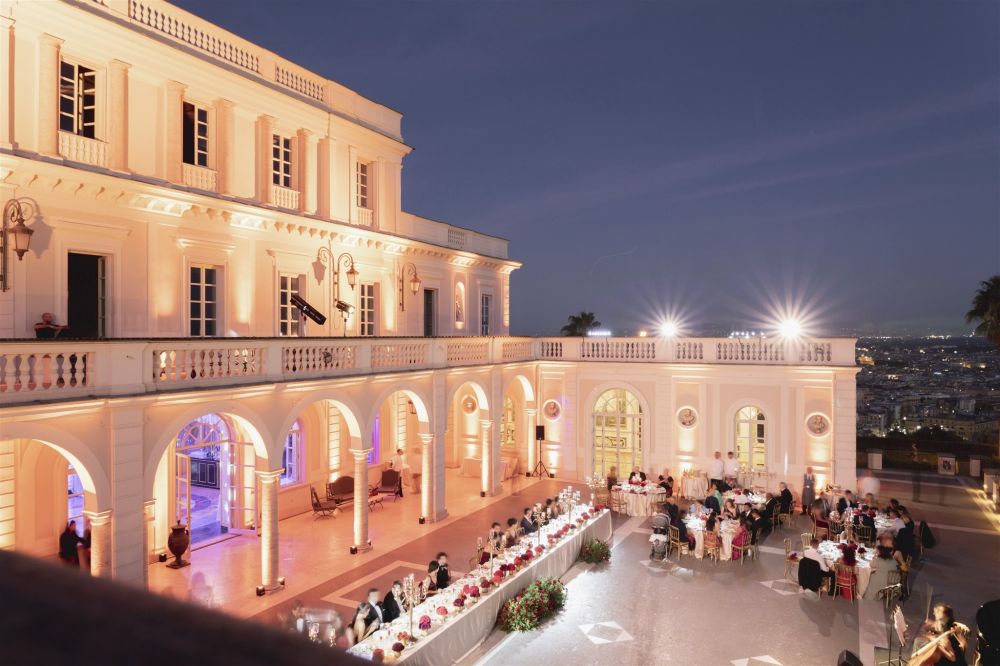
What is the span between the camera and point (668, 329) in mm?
24016

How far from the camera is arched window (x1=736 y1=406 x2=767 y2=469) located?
2234 centimetres

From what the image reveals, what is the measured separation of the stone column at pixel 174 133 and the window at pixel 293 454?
803 cm

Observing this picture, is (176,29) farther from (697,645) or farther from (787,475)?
(787,475)


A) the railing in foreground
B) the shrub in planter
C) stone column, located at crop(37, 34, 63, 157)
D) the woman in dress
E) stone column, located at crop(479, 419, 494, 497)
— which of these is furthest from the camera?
stone column, located at crop(479, 419, 494, 497)

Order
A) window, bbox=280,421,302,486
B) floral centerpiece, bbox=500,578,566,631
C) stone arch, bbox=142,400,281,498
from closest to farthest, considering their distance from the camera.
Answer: stone arch, bbox=142,400,281,498 → floral centerpiece, bbox=500,578,566,631 → window, bbox=280,421,302,486

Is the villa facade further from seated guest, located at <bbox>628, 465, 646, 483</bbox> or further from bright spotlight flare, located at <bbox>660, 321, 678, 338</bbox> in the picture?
seated guest, located at <bbox>628, 465, 646, 483</bbox>

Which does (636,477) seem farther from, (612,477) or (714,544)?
(714,544)

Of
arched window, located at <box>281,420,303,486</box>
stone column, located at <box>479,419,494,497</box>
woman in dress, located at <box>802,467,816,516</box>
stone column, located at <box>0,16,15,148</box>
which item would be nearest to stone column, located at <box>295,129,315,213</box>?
arched window, located at <box>281,420,303,486</box>

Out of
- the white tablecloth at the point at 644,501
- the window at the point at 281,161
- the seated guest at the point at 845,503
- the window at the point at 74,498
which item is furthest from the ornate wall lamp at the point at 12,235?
the seated guest at the point at 845,503

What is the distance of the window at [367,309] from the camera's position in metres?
21.6

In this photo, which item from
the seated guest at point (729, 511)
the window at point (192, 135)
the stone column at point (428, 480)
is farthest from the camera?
the stone column at point (428, 480)

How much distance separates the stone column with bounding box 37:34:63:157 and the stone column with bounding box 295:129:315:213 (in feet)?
22.4

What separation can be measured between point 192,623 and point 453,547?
1706cm

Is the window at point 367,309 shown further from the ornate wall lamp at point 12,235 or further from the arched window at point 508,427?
the ornate wall lamp at point 12,235
